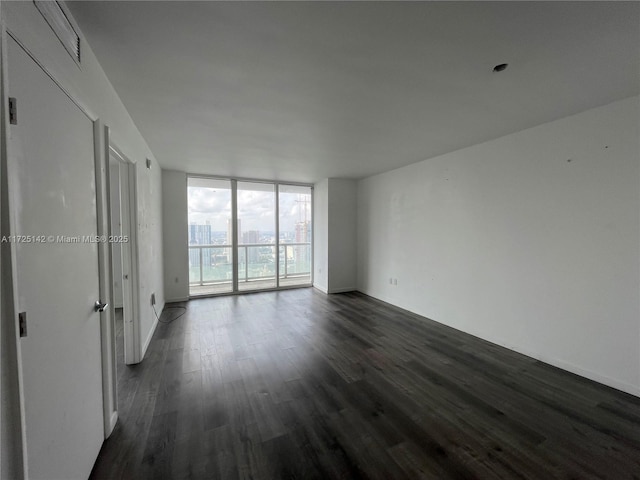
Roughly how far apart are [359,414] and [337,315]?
2.16 meters

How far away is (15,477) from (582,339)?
383 centimetres

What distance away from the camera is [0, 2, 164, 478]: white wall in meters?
0.89

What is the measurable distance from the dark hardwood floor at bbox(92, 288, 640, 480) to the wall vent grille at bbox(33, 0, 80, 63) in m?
2.28

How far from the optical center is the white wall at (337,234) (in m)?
5.37

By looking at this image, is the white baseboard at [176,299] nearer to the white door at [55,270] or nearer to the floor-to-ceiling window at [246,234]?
the floor-to-ceiling window at [246,234]

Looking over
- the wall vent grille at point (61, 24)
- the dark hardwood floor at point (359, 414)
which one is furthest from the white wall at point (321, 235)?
the wall vent grille at point (61, 24)

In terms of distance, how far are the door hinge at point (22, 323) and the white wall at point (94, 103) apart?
0.29ft

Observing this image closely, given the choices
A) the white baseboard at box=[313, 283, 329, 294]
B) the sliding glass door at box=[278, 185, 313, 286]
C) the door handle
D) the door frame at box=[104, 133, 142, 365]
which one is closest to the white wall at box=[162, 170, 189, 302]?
the sliding glass door at box=[278, 185, 313, 286]

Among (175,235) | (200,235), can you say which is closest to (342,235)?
(200,235)

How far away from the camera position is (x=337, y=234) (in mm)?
5449

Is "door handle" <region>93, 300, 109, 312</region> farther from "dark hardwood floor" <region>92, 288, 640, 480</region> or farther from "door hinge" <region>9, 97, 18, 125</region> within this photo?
"door hinge" <region>9, 97, 18, 125</region>

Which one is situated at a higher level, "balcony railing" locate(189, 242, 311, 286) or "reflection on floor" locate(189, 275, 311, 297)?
"balcony railing" locate(189, 242, 311, 286)

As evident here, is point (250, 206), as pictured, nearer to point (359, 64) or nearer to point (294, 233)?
point (294, 233)

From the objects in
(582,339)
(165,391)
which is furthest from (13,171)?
(582,339)
